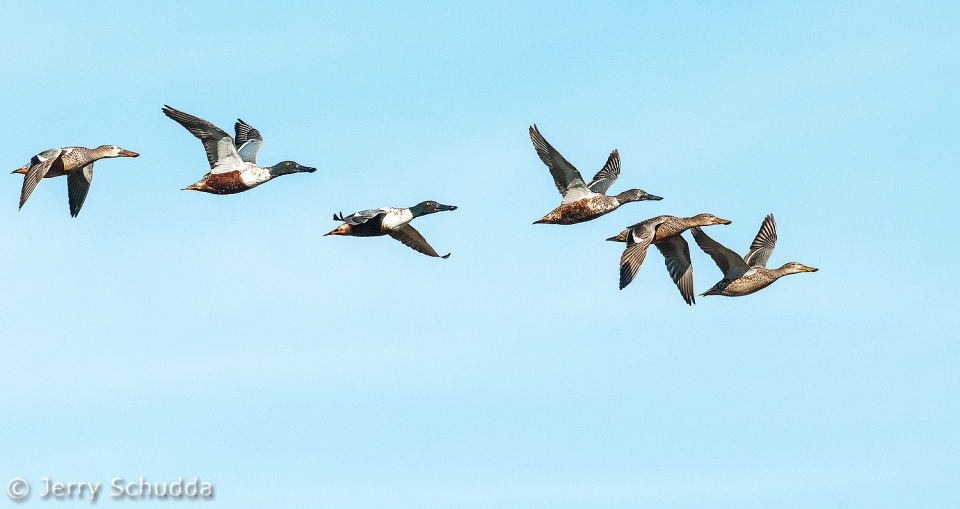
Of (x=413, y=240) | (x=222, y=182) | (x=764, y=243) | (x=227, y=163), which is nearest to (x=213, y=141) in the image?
(x=227, y=163)

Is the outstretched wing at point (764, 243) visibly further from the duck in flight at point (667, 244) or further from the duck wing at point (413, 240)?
the duck wing at point (413, 240)

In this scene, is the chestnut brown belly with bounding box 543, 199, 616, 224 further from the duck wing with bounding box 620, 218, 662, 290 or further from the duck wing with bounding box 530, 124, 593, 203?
the duck wing with bounding box 620, 218, 662, 290

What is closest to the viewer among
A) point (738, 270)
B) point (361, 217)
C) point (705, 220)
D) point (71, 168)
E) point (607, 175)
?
point (361, 217)

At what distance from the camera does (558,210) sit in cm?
2245

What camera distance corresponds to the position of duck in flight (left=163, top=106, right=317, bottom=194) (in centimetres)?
2148

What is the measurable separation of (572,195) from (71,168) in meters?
9.16

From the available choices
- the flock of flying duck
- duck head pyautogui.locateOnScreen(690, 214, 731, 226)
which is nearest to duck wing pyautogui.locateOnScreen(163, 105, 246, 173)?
the flock of flying duck

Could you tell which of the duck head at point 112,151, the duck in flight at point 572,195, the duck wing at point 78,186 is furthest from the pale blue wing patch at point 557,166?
the duck wing at point 78,186

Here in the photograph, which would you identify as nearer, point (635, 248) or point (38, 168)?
point (635, 248)

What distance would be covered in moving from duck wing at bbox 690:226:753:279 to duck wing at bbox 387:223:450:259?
15.5 feet

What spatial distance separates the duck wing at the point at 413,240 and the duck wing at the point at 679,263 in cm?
409

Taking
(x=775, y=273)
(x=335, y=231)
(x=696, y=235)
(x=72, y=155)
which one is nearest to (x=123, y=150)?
(x=72, y=155)

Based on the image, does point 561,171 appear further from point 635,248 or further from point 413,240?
point 413,240

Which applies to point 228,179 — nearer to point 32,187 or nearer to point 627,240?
point 32,187
